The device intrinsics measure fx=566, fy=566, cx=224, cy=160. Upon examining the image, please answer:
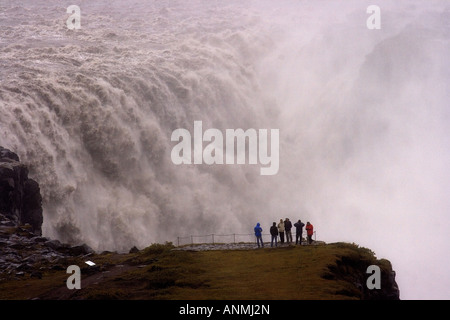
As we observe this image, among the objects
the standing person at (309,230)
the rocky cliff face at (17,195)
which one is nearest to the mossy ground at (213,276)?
the standing person at (309,230)

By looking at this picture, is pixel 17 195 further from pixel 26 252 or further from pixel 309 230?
pixel 309 230

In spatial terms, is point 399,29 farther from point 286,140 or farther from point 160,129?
point 160,129

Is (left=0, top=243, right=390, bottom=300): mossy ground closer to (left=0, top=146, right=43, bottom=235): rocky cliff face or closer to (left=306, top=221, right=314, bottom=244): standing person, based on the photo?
(left=306, top=221, right=314, bottom=244): standing person

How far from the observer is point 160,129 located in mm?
53562

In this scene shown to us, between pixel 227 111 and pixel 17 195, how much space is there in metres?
35.8

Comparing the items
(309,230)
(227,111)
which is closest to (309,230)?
(309,230)

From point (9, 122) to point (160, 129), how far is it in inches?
673

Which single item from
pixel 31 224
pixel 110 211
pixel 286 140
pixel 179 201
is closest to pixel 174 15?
pixel 286 140

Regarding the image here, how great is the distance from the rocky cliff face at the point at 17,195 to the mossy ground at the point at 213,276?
20.1ft

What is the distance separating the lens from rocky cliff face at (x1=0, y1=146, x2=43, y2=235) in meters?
30.7

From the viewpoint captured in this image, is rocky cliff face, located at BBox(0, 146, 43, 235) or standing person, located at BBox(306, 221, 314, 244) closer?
standing person, located at BBox(306, 221, 314, 244)

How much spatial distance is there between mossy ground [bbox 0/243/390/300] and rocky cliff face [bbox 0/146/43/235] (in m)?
6.14

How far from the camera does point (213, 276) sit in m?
23.2

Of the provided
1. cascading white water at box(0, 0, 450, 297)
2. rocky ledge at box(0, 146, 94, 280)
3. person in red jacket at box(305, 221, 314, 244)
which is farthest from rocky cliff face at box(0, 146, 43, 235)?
person in red jacket at box(305, 221, 314, 244)
